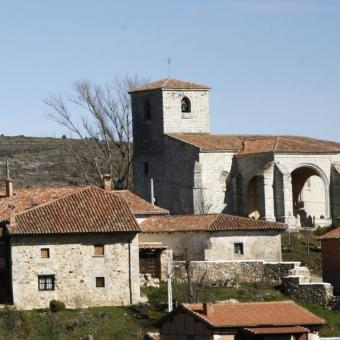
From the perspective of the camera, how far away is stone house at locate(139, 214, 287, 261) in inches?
2908

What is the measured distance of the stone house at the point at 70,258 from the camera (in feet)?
220

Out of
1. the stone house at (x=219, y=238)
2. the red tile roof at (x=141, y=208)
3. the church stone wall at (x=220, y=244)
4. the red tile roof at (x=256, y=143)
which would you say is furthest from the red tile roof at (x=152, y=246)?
the red tile roof at (x=256, y=143)

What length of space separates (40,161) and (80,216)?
61.4 m

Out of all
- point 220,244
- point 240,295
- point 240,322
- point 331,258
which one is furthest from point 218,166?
point 240,322

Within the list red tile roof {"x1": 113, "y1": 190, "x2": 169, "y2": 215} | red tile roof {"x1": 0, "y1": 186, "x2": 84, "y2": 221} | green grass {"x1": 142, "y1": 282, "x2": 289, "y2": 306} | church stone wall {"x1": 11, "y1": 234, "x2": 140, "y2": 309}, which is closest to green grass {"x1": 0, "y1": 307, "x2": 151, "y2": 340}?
church stone wall {"x1": 11, "y1": 234, "x2": 140, "y2": 309}

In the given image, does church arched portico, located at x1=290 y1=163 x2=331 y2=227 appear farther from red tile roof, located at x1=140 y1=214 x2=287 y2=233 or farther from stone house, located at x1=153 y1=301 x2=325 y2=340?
stone house, located at x1=153 y1=301 x2=325 y2=340

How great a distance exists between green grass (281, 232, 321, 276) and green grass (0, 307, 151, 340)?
46.1ft

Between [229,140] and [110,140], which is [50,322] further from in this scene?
[110,140]

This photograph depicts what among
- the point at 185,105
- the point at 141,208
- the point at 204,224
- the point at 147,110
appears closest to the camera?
the point at 204,224

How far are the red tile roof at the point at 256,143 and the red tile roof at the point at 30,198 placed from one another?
18.4 m

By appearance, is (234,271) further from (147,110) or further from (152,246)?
(147,110)

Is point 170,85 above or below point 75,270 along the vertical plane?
above

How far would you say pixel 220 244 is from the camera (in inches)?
2911

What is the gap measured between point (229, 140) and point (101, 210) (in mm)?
25017
